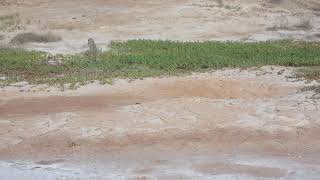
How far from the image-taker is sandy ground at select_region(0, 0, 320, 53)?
19.4 meters

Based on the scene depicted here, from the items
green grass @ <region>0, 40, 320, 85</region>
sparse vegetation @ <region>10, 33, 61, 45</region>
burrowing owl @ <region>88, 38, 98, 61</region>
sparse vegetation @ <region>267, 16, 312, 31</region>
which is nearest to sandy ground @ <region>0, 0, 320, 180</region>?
green grass @ <region>0, 40, 320, 85</region>

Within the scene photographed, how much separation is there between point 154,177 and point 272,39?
36.0 ft

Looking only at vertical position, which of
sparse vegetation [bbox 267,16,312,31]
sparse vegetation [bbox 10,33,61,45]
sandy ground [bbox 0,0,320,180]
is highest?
sandy ground [bbox 0,0,320,180]

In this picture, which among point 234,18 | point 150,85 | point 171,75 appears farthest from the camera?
point 234,18

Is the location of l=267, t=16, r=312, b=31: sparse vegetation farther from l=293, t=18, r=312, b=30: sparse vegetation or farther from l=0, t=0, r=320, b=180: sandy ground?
l=0, t=0, r=320, b=180: sandy ground

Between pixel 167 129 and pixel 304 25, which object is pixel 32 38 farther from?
pixel 167 129

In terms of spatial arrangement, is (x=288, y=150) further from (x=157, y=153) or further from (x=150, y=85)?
(x=150, y=85)

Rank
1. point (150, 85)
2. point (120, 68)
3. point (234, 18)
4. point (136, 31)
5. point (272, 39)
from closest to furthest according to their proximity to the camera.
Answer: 1. point (150, 85)
2. point (120, 68)
3. point (272, 39)
4. point (136, 31)
5. point (234, 18)

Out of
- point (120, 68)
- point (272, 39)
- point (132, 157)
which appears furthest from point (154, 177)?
point (272, 39)

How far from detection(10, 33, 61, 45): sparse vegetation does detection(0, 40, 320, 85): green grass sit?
4.97 feet

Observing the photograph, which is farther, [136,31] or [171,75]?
[136,31]

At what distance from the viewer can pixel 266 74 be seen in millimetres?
13852

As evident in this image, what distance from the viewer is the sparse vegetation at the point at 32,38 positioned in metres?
18.5

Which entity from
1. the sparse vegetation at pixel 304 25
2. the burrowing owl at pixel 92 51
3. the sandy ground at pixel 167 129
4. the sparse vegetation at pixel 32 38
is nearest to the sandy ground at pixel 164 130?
the sandy ground at pixel 167 129
